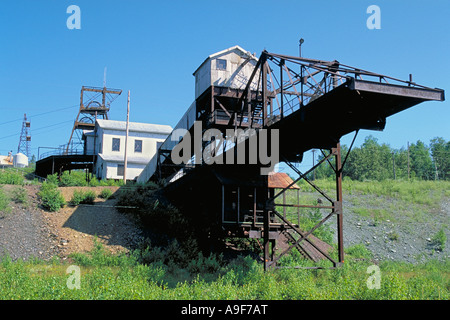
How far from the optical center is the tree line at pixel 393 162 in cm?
7938

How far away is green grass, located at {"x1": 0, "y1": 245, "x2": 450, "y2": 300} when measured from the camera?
48.3ft

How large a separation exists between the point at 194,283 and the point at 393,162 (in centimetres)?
6639

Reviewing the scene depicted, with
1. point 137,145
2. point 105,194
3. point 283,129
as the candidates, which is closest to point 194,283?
point 283,129

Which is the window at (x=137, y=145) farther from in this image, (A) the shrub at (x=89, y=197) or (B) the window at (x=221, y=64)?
(B) the window at (x=221, y=64)

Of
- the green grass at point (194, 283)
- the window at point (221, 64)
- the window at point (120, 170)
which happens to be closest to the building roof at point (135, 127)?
the window at point (120, 170)

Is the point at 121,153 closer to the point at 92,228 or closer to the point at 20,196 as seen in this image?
the point at 20,196

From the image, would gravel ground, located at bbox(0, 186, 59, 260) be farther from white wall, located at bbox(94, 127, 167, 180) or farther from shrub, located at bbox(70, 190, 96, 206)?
white wall, located at bbox(94, 127, 167, 180)

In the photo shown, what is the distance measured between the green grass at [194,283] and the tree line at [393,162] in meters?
56.4

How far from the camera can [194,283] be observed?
1747 centimetres

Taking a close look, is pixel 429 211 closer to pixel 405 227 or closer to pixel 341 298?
pixel 405 227

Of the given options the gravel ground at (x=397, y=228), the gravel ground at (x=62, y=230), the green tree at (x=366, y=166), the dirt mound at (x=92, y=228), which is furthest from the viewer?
the green tree at (x=366, y=166)

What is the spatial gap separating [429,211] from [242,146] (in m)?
25.9

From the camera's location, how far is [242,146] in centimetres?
1911

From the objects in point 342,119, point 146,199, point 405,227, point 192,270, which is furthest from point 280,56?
point 405,227
